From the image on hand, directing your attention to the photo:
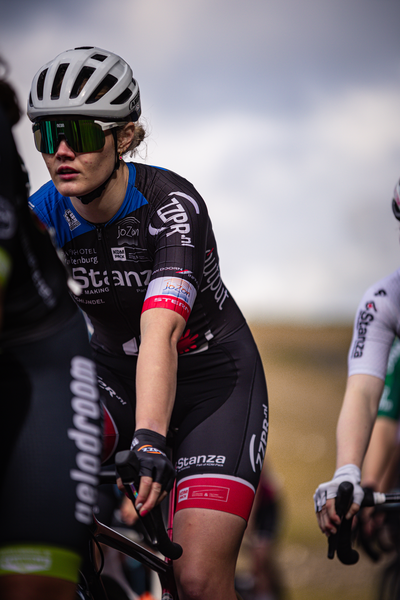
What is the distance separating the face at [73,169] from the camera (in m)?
3.05

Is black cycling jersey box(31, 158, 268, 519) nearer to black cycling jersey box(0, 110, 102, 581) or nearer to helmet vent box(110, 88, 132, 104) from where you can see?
helmet vent box(110, 88, 132, 104)

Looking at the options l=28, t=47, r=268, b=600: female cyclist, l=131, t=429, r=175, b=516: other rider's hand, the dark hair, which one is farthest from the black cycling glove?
the dark hair

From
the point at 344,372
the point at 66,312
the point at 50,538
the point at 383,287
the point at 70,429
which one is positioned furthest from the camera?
the point at 344,372

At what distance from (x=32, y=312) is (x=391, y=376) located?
473 cm

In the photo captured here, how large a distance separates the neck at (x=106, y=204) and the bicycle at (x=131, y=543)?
1211 mm

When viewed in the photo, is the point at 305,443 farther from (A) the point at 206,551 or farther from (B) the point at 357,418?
(A) the point at 206,551

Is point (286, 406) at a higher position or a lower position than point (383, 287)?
lower

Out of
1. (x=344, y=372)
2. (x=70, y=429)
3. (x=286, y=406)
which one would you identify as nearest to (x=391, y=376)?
(x=70, y=429)

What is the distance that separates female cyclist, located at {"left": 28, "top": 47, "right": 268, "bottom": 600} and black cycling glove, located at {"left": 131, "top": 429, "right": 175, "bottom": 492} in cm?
17

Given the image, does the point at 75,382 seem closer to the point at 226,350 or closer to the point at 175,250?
the point at 175,250

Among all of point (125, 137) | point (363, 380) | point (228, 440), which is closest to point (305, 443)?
point (363, 380)

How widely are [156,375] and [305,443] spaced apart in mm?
22243

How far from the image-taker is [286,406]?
29.0 meters

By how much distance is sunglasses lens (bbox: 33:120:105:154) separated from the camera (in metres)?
3.07
